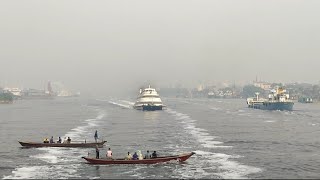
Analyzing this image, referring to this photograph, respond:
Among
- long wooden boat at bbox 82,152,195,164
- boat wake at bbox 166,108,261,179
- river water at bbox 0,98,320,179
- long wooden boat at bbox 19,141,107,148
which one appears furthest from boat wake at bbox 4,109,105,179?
boat wake at bbox 166,108,261,179

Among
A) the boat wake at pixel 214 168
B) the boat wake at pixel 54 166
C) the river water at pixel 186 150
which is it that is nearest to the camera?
the boat wake at pixel 54 166

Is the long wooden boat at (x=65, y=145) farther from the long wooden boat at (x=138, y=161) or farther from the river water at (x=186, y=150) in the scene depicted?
the long wooden boat at (x=138, y=161)

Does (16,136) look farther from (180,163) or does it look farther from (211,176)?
(211,176)

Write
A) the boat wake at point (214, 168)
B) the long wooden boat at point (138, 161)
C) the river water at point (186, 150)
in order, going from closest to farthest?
1. the boat wake at point (214, 168)
2. the river water at point (186, 150)
3. the long wooden boat at point (138, 161)

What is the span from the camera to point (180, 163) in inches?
2864

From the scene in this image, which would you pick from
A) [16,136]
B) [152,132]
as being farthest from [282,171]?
[16,136]

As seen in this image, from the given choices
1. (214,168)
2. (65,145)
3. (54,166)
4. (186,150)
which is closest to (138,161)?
(214,168)

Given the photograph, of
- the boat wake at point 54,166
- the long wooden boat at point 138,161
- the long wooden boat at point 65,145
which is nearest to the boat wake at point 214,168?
the long wooden boat at point 138,161

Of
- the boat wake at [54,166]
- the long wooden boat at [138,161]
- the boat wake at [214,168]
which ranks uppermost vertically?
the long wooden boat at [138,161]

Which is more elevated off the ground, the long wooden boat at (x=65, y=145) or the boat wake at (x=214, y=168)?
the long wooden boat at (x=65, y=145)

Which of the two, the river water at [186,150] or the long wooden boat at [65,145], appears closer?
the river water at [186,150]

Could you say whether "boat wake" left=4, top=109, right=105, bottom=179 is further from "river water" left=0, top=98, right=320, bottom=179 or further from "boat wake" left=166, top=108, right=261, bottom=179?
"boat wake" left=166, top=108, right=261, bottom=179

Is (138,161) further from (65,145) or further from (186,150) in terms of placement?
(65,145)

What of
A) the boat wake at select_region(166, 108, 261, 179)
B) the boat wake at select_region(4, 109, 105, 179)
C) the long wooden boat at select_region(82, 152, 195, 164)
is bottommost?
the boat wake at select_region(4, 109, 105, 179)
